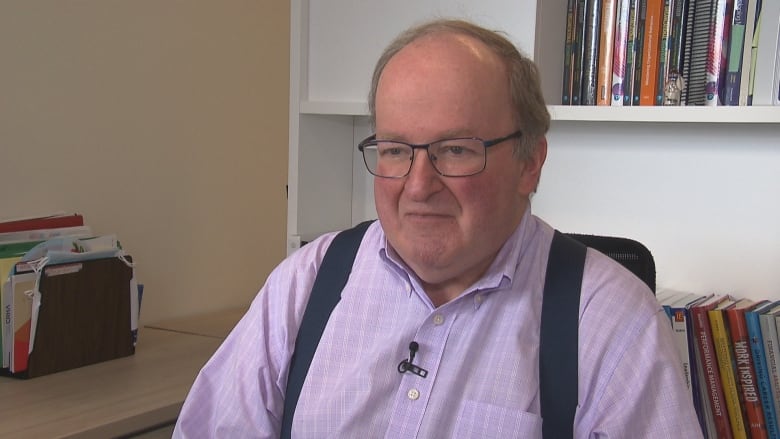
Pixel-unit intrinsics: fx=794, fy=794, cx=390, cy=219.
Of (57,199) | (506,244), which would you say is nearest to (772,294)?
(506,244)

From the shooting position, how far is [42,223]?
1928 mm

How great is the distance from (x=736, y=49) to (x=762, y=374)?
2.01ft

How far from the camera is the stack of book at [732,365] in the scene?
4.76ft

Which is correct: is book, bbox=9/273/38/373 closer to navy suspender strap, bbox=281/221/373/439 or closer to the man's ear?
navy suspender strap, bbox=281/221/373/439

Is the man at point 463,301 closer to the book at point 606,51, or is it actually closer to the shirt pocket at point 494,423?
the shirt pocket at point 494,423

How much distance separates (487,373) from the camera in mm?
1064

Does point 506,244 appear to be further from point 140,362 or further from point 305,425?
point 140,362

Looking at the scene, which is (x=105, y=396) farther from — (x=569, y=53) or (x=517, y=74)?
(x=569, y=53)

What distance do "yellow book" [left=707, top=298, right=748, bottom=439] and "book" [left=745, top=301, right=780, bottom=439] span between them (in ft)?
0.13

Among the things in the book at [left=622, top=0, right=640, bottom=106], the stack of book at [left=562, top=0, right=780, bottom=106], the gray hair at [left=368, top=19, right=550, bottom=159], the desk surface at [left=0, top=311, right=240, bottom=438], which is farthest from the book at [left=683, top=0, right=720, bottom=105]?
the desk surface at [left=0, top=311, right=240, bottom=438]

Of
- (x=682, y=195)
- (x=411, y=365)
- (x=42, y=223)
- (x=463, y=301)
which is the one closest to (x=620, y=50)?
(x=682, y=195)

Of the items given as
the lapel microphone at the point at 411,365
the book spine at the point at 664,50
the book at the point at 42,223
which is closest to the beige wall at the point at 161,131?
the book at the point at 42,223

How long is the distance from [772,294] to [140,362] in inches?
56.7

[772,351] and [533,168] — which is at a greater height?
[533,168]
